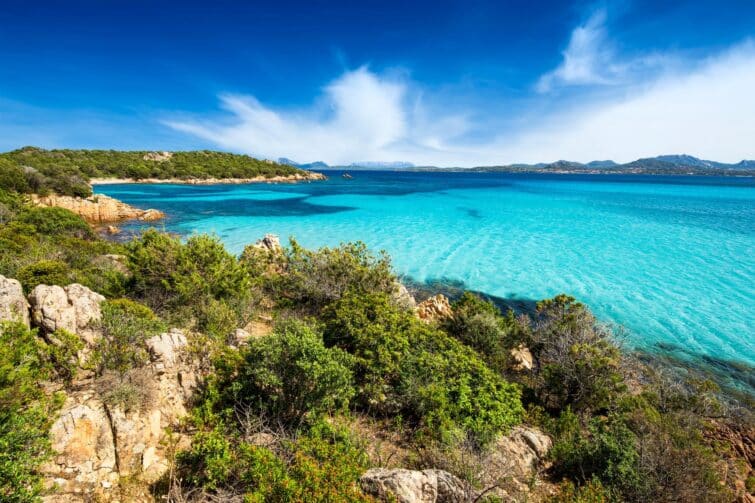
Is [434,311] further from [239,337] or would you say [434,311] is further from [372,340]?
[239,337]

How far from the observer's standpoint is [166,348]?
625cm

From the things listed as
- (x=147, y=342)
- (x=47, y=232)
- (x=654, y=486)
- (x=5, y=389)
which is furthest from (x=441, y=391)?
(x=47, y=232)

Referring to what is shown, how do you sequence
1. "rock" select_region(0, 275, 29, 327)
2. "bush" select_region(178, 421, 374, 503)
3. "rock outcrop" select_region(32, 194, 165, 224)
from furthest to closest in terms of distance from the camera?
"rock outcrop" select_region(32, 194, 165, 224) → "rock" select_region(0, 275, 29, 327) → "bush" select_region(178, 421, 374, 503)

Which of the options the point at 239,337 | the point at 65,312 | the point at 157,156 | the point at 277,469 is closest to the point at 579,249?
the point at 239,337

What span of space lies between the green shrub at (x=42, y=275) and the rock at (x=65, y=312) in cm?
209

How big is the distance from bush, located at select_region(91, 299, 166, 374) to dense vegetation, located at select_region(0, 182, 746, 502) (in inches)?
1.1

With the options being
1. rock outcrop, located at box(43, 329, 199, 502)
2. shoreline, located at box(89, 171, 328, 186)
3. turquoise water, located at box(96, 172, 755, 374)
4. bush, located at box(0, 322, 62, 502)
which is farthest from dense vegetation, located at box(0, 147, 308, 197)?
rock outcrop, located at box(43, 329, 199, 502)

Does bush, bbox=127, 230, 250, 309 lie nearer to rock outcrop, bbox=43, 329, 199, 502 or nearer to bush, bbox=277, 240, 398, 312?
bush, bbox=277, 240, 398, 312

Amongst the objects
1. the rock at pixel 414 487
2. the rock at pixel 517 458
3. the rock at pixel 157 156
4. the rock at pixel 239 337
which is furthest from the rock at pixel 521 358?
the rock at pixel 157 156

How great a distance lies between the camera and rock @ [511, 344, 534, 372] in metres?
10.1

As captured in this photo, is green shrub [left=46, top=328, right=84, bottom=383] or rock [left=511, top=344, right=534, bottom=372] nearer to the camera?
green shrub [left=46, top=328, right=84, bottom=383]

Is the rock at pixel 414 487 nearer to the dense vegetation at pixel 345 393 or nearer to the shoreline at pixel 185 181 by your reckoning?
the dense vegetation at pixel 345 393

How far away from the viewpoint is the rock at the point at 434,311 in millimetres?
11992

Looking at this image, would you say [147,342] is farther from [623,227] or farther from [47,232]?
[623,227]
